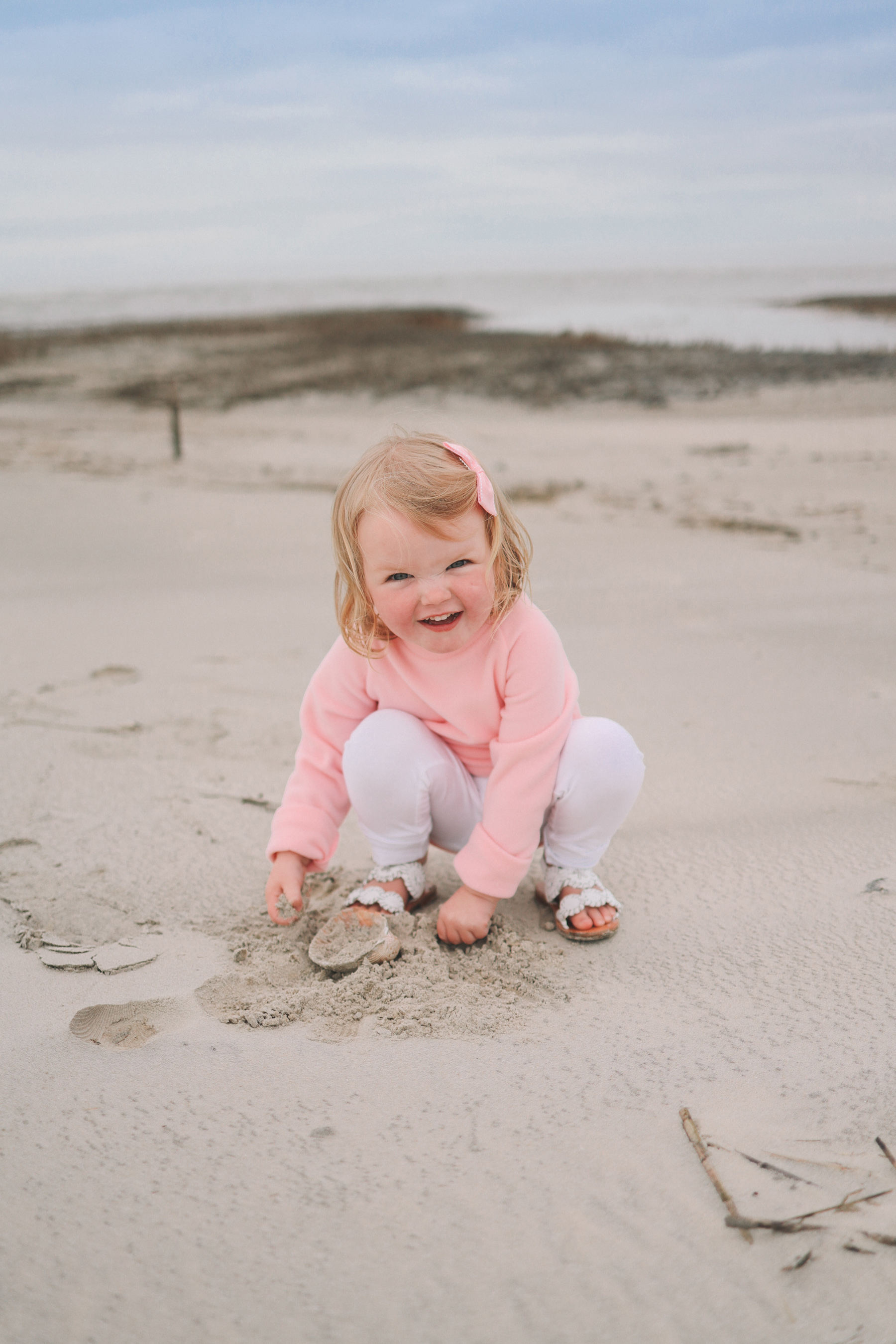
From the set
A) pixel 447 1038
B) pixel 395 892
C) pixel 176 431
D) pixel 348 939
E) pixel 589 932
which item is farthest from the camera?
pixel 176 431

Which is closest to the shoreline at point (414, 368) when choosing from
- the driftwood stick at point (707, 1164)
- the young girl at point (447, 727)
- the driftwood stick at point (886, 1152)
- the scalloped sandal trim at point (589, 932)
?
the young girl at point (447, 727)

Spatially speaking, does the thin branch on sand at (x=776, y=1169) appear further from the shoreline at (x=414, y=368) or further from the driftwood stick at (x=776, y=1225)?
the shoreline at (x=414, y=368)

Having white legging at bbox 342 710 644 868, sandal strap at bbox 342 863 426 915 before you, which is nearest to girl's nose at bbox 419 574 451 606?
white legging at bbox 342 710 644 868

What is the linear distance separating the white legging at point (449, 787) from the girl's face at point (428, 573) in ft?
0.89

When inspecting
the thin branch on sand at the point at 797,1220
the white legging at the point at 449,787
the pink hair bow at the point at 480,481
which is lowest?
the thin branch on sand at the point at 797,1220

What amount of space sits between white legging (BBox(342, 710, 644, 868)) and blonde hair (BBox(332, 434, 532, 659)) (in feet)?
0.61

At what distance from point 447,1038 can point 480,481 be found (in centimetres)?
92

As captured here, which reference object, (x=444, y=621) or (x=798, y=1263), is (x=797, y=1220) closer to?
(x=798, y=1263)

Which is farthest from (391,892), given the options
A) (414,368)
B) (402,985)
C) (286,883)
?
(414,368)

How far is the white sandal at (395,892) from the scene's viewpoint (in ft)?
6.31

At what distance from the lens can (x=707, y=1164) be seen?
1261mm

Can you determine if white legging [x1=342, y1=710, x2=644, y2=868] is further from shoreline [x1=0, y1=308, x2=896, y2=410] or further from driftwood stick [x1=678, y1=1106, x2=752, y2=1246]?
shoreline [x1=0, y1=308, x2=896, y2=410]

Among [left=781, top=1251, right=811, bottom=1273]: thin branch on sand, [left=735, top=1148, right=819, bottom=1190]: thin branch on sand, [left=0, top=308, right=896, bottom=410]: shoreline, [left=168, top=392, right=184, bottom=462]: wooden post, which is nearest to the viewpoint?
[left=781, top=1251, right=811, bottom=1273]: thin branch on sand

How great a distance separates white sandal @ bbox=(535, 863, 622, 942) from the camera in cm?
188
